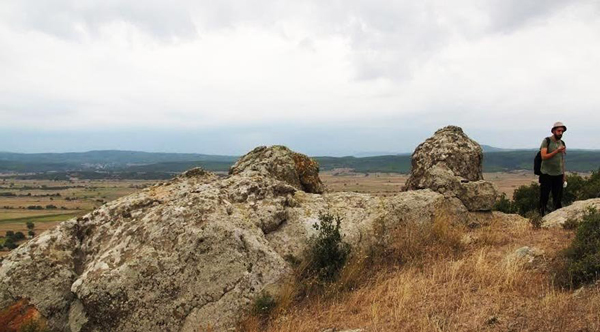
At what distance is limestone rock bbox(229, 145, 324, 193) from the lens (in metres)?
13.3

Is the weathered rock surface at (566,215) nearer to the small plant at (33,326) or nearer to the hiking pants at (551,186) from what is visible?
the hiking pants at (551,186)

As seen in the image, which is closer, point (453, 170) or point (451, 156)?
point (453, 170)

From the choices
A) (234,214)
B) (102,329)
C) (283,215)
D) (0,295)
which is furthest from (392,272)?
(0,295)

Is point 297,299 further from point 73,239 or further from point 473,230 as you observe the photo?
point 473,230

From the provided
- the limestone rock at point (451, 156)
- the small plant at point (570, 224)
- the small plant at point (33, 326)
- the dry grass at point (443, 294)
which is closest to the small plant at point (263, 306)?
the dry grass at point (443, 294)

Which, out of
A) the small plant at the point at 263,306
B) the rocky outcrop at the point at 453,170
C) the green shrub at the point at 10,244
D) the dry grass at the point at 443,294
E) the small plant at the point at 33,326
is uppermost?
the rocky outcrop at the point at 453,170

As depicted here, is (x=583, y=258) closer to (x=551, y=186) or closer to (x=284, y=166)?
(x=284, y=166)

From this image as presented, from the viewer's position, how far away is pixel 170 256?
8203 mm

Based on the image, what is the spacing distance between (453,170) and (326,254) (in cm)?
775

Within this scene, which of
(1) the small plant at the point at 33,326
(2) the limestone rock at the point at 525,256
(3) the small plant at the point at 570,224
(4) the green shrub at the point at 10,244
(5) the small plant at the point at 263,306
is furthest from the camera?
(4) the green shrub at the point at 10,244

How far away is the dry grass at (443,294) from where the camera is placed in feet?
21.9

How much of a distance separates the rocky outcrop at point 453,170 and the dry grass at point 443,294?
126 inches

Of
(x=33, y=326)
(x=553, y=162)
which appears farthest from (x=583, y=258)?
(x=33, y=326)

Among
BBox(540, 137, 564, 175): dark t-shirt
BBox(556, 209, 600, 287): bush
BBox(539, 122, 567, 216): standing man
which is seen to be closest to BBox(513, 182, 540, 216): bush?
BBox(539, 122, 567, 216): standing man
